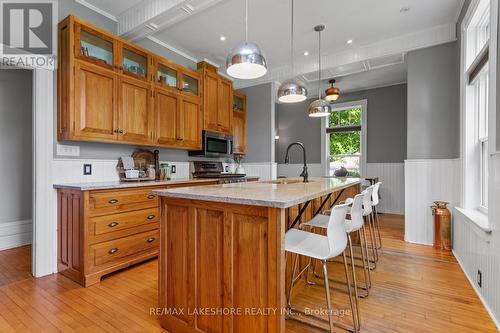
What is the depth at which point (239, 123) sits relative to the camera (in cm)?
509

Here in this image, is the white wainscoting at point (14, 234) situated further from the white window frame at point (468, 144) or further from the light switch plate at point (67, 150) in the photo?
the white window frame at point (468, 144)

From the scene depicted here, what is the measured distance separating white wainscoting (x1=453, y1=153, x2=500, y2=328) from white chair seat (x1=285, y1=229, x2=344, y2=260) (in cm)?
118

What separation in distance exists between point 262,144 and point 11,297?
405cm

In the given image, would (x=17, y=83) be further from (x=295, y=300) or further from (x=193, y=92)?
(x=295, y=300)

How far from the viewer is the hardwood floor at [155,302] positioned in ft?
5.63

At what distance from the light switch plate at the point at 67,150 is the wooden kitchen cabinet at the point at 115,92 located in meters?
0.12

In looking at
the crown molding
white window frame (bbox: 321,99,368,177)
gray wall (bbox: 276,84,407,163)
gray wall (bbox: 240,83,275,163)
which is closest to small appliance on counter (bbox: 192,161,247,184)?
gray wall (bbox: 240,83,275,163)

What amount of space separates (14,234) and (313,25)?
490 cm

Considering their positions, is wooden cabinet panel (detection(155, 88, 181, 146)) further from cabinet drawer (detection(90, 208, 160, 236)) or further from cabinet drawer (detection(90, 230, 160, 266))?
cabinet drawer (detection(90, 230, 160, 266))

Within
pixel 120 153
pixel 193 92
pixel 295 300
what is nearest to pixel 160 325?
pixel 295 300

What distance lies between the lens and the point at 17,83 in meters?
3.45

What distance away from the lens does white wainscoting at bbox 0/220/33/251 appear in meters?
3.27

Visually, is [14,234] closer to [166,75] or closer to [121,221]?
[121,221]

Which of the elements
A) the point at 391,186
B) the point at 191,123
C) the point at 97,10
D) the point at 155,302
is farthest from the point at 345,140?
the point at 155,302
